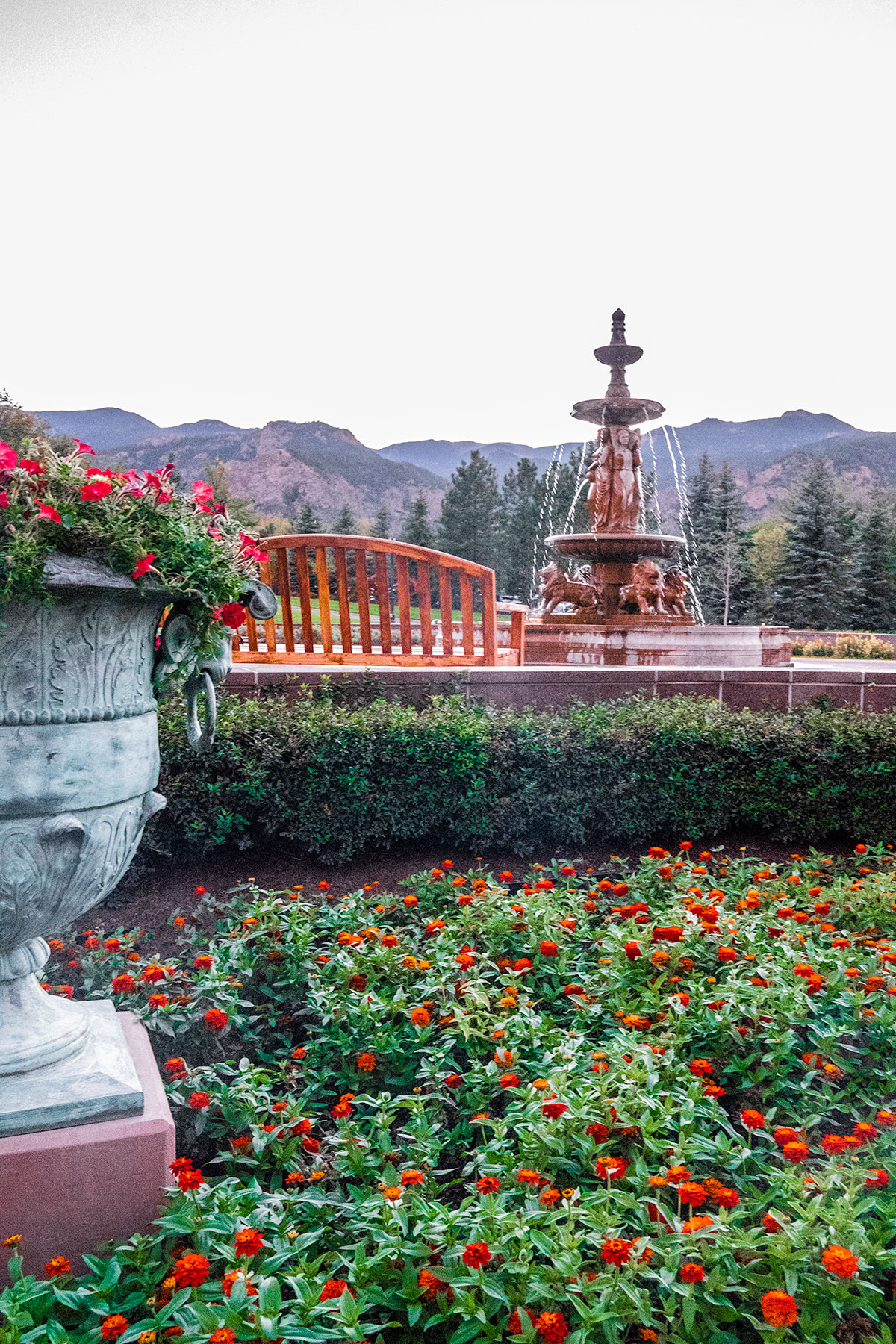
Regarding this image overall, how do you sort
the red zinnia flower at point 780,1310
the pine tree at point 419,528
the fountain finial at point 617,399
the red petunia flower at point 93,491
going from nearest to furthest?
the red zinnia flower at point 780,1310
the red petunia flower at point 93,491
the fountain finial at point 617,399
the pine tree at point 419,528

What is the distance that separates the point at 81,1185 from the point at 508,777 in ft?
10.4

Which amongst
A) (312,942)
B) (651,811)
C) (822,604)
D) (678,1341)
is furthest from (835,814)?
(822,604)

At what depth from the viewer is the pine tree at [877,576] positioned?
29641mm

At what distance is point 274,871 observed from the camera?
4.66m

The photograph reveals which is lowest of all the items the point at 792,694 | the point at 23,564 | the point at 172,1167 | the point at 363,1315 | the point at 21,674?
the point at 363,1315

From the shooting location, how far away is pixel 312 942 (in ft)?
11.5

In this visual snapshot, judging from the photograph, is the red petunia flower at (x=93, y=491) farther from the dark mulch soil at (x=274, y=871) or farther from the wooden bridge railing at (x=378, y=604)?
the wooden bridge railing at (x=378, y=604)

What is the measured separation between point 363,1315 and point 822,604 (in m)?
30.8

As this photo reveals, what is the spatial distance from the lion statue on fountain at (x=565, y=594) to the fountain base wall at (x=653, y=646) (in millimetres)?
967

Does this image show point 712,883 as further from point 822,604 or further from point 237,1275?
point 822,604

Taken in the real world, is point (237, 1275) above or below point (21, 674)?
below

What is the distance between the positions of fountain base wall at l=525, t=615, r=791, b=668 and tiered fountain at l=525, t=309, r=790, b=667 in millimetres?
11

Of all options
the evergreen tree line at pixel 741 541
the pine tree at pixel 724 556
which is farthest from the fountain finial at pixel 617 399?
the pine tree at pixel 724 556

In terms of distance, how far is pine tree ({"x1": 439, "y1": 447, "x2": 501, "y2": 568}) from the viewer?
141 ft
